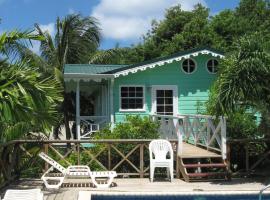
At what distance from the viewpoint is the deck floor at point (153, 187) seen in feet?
33.3

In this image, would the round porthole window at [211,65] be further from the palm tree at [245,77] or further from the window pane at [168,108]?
the palm tree at [245,77]

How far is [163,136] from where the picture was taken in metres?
16.2

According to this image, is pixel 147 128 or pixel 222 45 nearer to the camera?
pixel 147 128

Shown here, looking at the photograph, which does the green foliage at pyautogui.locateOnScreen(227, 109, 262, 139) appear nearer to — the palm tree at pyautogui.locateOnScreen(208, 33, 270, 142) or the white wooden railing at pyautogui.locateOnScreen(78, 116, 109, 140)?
the palm tree at pyautogui.locateOnScreen(208, 33, 270, 142)

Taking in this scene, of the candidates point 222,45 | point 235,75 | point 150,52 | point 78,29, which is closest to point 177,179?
point 235,75

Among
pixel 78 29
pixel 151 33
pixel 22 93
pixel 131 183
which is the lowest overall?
pixel 131 183

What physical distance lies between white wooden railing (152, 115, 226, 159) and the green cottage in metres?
0.95

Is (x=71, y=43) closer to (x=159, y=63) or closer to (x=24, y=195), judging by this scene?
(x=159, y=63)

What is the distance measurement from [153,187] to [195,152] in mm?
2673

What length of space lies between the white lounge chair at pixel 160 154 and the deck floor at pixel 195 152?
64cm

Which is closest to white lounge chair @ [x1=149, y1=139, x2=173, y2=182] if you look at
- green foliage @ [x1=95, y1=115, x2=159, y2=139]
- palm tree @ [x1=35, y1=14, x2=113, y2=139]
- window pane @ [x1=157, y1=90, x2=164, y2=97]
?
green foliage @ [x1=95, y1=115, x2=159, y2=139]

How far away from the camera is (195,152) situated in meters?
13.2

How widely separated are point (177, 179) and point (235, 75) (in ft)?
10.4

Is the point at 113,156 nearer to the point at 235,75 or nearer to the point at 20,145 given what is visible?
the point at 20,145
